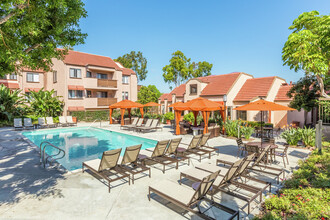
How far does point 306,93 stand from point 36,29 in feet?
75.2

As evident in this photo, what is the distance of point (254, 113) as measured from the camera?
79.0 ft

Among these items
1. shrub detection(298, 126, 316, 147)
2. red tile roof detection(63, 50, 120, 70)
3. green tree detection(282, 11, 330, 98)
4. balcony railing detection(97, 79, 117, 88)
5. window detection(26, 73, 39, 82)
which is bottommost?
shrub detection(298, 126, 316, 147)

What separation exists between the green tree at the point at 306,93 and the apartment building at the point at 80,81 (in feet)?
88.6

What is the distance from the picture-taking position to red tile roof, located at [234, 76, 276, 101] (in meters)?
24.0

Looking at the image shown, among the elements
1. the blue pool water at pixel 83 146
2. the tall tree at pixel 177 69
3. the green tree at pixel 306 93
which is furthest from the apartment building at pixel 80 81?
the green tree at pixel 306 93

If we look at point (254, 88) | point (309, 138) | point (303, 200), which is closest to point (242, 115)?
point (254, 88)

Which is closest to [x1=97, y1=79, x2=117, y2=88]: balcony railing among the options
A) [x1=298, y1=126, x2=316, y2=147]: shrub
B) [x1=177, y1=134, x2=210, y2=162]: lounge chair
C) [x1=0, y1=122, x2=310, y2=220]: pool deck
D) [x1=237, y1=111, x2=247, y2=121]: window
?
[x1=237, y1=111, x2=247, y2=121]: window

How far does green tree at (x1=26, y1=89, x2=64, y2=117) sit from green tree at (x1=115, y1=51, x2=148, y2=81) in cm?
3608

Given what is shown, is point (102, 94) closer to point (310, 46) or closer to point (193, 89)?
point (193, 89)

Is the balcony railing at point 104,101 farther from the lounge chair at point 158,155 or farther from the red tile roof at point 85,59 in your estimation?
the lounge chair at point 158,155

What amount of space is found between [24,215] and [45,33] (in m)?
7.22

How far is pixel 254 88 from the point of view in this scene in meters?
25.5

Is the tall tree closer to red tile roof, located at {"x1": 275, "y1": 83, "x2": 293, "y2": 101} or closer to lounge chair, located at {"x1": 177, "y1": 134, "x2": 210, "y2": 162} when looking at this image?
red tile roof, located at {"x1": 275, "y1": 83, "x2": 293, "y2": 101}

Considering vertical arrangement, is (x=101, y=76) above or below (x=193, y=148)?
above
